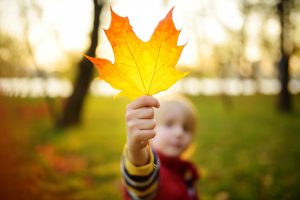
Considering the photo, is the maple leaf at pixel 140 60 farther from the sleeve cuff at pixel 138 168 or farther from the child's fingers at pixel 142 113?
the sleeve cuff at pixel 138 168

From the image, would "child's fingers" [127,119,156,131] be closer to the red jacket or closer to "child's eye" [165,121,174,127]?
the red jacket

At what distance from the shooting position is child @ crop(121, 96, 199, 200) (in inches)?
45.7

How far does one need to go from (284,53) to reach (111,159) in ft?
29.5

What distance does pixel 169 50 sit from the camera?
1059mm

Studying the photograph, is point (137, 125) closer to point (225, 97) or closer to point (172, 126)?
point (172, 126)

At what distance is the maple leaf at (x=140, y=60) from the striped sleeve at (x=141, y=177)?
451 millimetres

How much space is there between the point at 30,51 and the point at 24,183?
4.30 meters

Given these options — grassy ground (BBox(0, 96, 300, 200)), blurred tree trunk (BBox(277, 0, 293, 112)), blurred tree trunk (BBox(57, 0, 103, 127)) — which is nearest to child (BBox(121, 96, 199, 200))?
grassy ground (BBox(0, 96, 300, 200))

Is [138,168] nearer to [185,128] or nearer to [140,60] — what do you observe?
[140,60]

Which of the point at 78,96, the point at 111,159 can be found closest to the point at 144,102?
the point at 111,159

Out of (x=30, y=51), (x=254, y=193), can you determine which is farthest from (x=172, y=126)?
(x=30, y=51)

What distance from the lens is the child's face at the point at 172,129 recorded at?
205 cm

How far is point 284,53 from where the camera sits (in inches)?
459

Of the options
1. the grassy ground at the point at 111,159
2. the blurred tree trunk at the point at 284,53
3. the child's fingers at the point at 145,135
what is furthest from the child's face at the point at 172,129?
the blurred tree trunk at the point at 284,53
